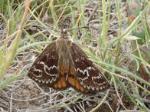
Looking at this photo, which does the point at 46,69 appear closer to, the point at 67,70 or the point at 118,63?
the point at 67,70

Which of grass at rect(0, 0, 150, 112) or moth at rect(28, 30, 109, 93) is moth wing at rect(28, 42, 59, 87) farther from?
grass at rect(0, 0, 150, 112)

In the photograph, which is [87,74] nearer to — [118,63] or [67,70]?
[67,70]

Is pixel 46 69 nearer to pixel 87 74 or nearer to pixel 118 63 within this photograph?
pixel 87 74

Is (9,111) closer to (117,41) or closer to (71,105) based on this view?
(71,105)

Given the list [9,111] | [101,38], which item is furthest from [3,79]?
[101,38]

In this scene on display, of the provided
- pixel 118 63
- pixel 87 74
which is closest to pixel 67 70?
pixel 87 74

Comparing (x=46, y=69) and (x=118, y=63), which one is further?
(x=118, y=63)
